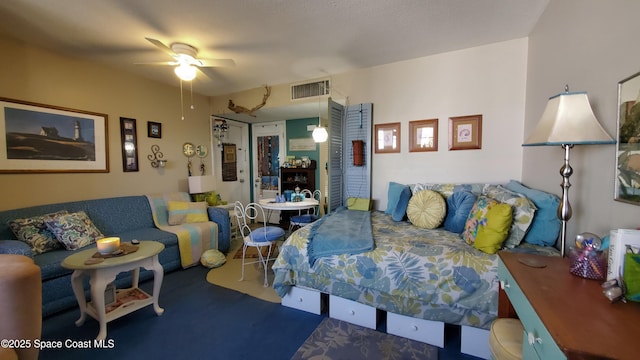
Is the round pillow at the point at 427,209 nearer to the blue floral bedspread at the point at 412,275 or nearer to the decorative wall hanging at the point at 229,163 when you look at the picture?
the blue floral bedspread at the point at 412,275

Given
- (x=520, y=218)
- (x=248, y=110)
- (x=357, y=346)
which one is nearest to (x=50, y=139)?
(x=248, y=110)

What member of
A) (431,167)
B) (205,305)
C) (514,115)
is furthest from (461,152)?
(205,305)

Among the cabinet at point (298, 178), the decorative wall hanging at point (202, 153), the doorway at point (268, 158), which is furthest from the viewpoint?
the doorway at point (268, 158)

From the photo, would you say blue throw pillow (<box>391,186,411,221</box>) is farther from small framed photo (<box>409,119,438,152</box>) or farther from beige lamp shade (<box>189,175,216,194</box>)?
beige lamp shade (<box>189,175,216,194</box>)

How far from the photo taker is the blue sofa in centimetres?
207

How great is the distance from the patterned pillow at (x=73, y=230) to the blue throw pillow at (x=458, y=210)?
3.53m

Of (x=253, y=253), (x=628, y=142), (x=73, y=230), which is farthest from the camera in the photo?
(x=253, y=253)

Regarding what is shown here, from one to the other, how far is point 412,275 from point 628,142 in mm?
1254

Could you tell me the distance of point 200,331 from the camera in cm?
192

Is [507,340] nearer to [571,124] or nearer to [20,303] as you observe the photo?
[571,124]

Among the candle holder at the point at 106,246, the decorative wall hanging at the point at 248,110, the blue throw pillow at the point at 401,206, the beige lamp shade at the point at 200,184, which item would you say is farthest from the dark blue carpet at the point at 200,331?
the decorative wall hanging at the point at 248,110

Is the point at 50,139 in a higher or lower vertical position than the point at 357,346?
higher

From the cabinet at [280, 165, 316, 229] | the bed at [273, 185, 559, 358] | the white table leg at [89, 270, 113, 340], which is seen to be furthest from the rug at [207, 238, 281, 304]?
the cabinet at [280, 165, 316, 229]

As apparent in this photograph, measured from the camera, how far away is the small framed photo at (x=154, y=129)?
11.8ft
